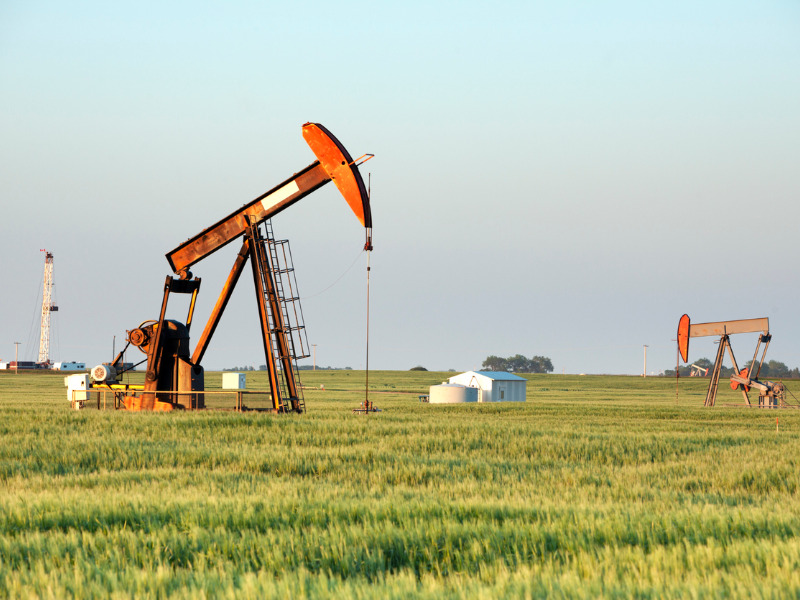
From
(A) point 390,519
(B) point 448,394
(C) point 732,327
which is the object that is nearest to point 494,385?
(B) point 448,394

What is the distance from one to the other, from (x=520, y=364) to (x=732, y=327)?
5718 inches

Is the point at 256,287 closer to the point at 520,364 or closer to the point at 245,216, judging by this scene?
the point at 245,216

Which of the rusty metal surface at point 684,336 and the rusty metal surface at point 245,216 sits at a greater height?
the rusty metal surface at point 245,216

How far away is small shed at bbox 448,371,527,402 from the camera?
174 feet

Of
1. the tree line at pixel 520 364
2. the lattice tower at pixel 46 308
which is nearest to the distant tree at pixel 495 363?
the tree line at pixel 520 364

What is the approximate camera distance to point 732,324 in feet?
136

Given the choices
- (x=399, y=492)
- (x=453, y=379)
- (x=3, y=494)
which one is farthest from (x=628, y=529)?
Answer: (x=453, y=379)

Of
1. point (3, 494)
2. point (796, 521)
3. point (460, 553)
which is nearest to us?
point (460, 553)

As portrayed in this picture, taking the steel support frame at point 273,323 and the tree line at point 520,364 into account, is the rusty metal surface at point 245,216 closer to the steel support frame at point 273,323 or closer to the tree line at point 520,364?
the steel support frame at point 273,323

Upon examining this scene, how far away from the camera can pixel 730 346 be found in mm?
41219

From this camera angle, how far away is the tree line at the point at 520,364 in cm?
18362

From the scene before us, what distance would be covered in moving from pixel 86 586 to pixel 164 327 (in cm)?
1949

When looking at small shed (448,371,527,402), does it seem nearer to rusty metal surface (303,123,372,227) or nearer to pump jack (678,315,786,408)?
pump jack (678,315,786,408)

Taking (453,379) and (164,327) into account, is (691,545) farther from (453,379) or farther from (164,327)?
(453,379)
